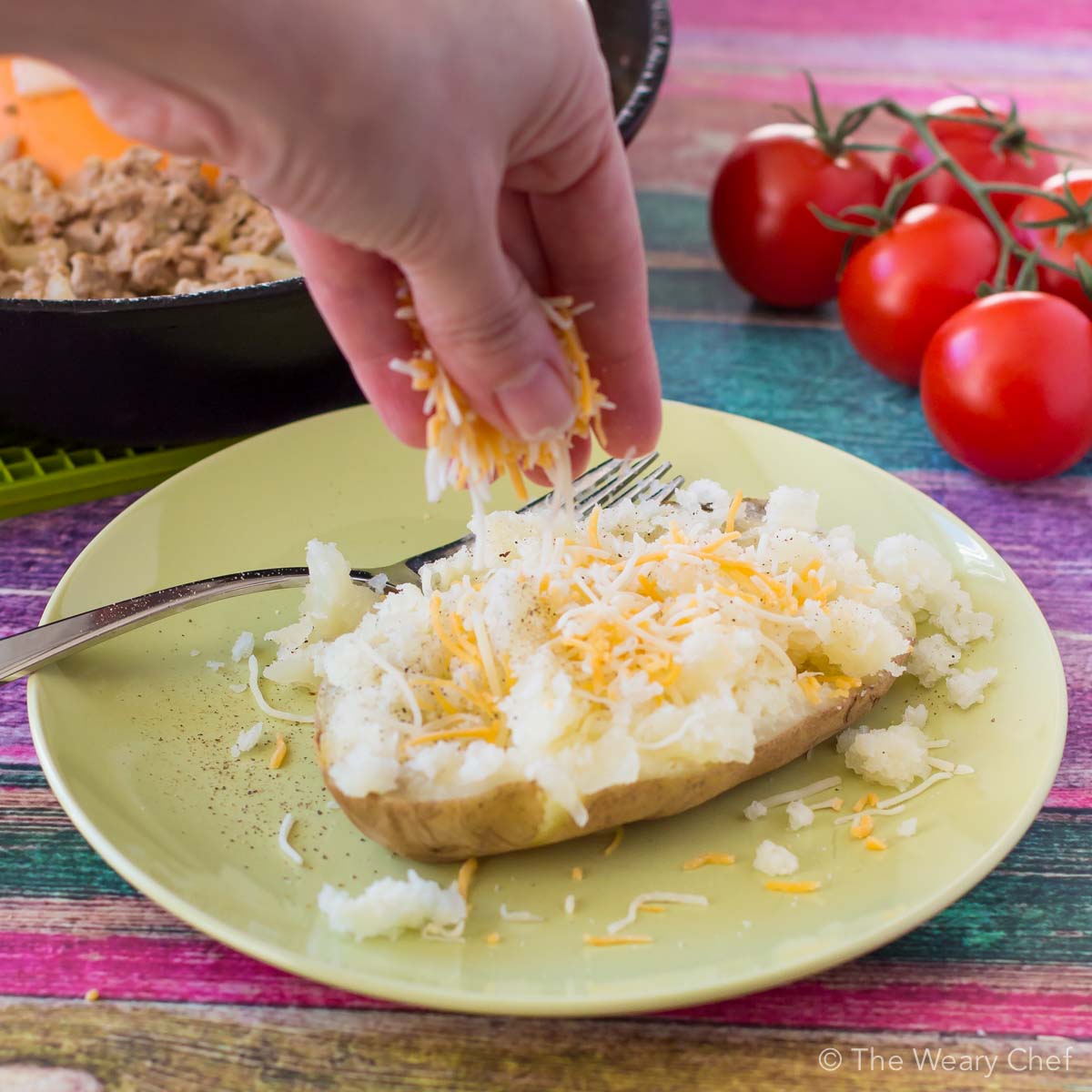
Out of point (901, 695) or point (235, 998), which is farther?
point (901, 695)

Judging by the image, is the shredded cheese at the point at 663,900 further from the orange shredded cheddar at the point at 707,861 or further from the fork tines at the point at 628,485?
the fork tines at the point at 628,485

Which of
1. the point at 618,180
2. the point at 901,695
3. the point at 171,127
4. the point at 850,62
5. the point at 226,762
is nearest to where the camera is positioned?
the point at 171,127

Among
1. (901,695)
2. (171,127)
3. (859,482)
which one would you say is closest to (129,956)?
(171,127)

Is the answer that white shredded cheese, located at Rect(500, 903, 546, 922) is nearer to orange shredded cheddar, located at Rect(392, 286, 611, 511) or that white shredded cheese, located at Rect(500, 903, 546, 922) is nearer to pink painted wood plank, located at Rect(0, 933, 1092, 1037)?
pink painted wood plank, located at Rect(0, 933, 1092, 1037)

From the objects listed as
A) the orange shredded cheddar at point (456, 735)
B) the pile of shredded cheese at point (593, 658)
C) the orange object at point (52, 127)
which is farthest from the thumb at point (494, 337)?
the orange object at point (52, 127)

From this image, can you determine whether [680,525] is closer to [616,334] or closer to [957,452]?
[616,334]

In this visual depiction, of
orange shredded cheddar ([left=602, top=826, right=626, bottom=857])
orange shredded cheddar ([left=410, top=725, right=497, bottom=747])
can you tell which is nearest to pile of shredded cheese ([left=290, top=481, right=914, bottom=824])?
orange shredded cheddar ([left=410, top=725, right=497, bottom=747])
